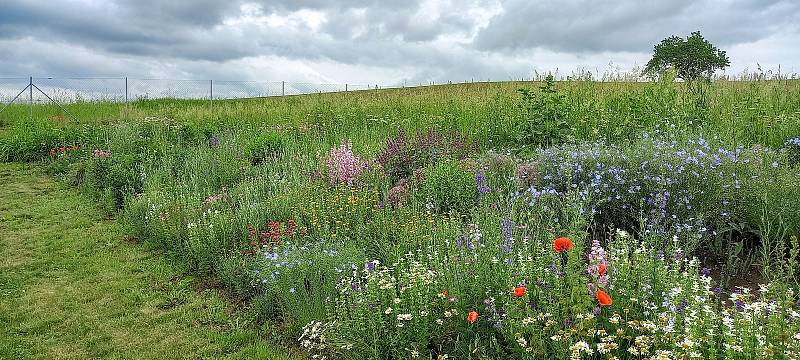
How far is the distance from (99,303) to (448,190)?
10.8ft

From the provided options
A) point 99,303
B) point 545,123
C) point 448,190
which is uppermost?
point 545,123

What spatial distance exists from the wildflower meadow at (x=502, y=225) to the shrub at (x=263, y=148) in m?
0.03

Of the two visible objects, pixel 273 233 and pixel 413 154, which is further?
pixel 413 154

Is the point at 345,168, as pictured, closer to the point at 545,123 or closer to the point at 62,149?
the point at 545,123

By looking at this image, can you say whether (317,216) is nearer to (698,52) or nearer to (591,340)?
(591,340)

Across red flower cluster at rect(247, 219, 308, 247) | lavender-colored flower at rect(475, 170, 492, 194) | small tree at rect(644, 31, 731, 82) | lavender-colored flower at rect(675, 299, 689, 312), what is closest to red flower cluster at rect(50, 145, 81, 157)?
red flower cluster at rect(247, 219, 308, 247)

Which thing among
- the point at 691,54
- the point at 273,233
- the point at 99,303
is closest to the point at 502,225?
the point at 273,233

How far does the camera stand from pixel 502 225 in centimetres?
441

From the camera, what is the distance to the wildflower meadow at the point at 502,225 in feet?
9.62

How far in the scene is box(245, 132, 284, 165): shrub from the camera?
29.4 feet

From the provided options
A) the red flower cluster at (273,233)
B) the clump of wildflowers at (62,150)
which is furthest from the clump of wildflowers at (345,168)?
the clump of wildflowers at (62,150)

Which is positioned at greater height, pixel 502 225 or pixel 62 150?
pixel 62 150

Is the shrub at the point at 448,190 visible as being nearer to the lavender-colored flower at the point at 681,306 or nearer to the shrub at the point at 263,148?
the lavender-colored flower at the point at 681,306

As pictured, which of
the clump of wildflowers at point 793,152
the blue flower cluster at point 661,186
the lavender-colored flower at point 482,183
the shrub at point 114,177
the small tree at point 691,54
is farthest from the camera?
the small tree at point 691,54
